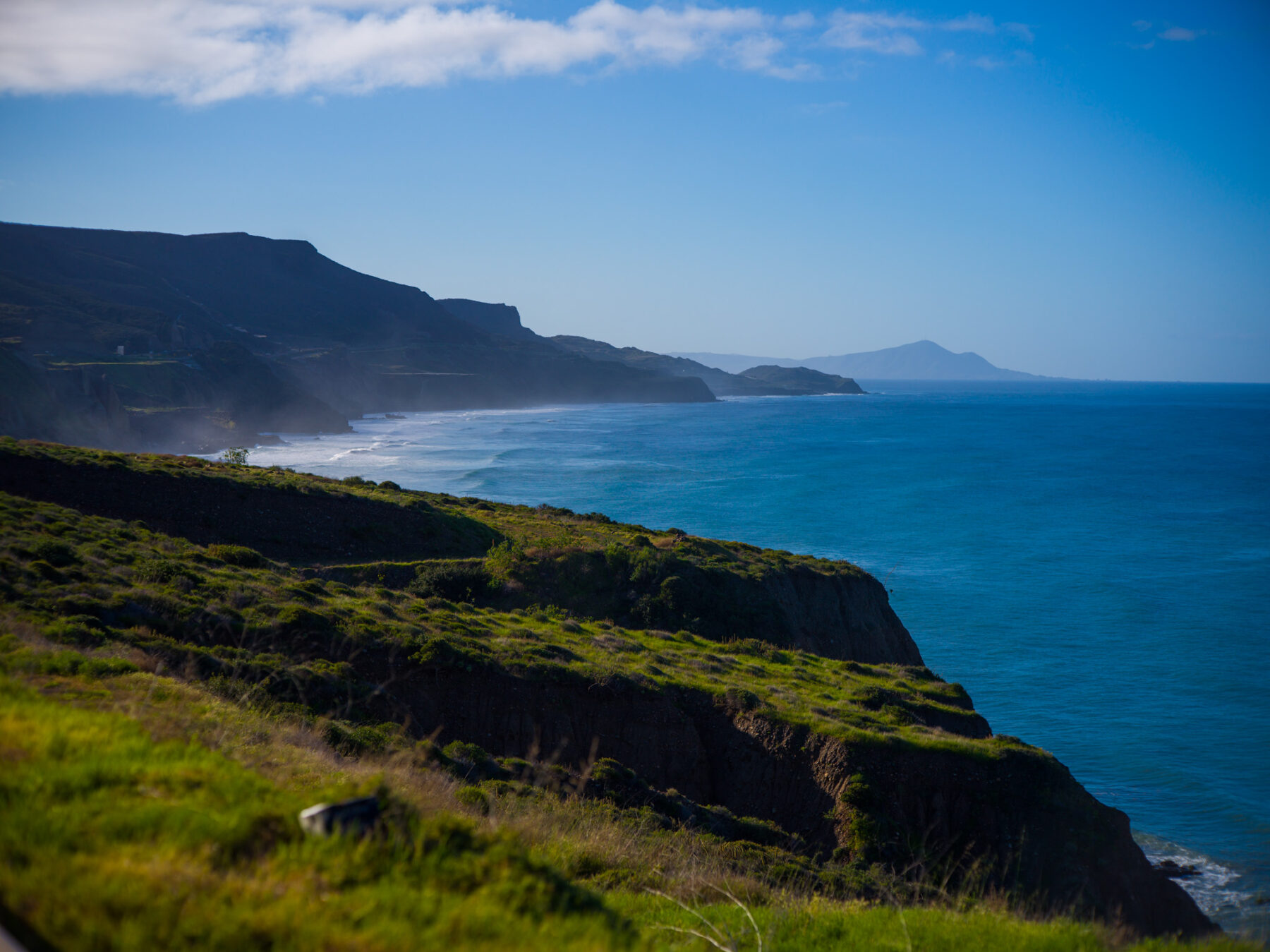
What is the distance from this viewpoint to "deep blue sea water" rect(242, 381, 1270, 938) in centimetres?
2817

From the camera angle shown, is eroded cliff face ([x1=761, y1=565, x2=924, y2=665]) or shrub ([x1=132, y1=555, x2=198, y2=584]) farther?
eroded cliff face ([x1=761, y1=565, x2=924, y2=665])

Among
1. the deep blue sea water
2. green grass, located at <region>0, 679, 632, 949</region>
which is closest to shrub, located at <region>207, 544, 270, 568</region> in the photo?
green grass, located at <region>0, 679, 632, 949</region>

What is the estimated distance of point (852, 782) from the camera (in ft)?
48.9

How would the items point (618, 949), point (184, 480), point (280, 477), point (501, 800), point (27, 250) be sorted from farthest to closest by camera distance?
point (27, 250) < point (280, 477) < point (184, 480) < point (501, 800) < point (618, 949)

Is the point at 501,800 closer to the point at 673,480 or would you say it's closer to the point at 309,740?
the point at 309,740

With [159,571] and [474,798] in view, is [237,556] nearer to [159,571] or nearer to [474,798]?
[159,571]

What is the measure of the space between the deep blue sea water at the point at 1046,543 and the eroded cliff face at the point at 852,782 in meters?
6.74

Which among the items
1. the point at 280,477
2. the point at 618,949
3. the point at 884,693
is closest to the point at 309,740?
the point at 618,949

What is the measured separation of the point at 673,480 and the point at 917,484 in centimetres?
2828

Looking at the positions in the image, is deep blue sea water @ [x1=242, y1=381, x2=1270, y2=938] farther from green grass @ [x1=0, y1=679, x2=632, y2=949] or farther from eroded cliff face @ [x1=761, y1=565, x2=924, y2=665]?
green grass @ [x1=0, y1=679, x2=632, y2=949]

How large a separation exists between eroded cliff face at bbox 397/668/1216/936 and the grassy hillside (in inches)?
2.5

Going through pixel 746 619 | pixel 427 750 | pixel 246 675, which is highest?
pixel 246 675

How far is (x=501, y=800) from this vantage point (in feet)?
31.9

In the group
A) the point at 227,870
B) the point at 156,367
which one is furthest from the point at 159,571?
the point at 156,367
